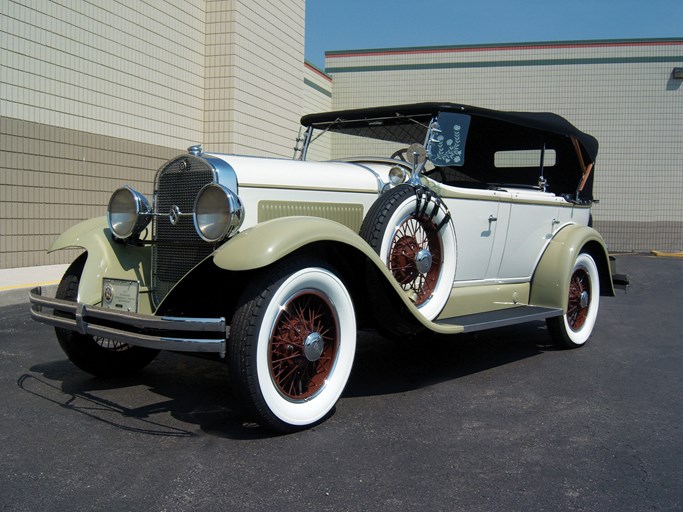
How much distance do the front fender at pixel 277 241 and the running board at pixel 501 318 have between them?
40.0 inches

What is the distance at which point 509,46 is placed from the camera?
1752 cm

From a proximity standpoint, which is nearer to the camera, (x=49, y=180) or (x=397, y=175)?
(x=397, y=175)

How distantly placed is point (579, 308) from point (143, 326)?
402cm

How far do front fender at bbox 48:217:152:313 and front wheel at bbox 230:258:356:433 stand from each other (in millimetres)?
1036

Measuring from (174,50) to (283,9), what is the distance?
318 centimetres

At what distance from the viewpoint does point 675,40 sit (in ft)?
55.1

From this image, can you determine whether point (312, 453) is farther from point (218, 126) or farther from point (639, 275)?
point (639, 275)

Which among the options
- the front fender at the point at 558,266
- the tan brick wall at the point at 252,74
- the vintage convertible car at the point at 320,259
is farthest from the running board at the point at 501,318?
the tan brick wall at the point at 252,74

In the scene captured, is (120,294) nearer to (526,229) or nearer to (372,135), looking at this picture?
(372,135)

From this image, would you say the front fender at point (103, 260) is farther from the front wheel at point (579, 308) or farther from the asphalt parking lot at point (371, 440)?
the front wheel at point (579, 308)

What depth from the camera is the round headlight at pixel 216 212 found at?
3.38 meters

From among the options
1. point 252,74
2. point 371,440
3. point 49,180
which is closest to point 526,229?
point 371,440

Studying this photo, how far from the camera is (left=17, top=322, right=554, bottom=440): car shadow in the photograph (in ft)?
11.2

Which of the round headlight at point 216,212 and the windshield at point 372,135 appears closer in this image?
the round headlight at point 216,212
